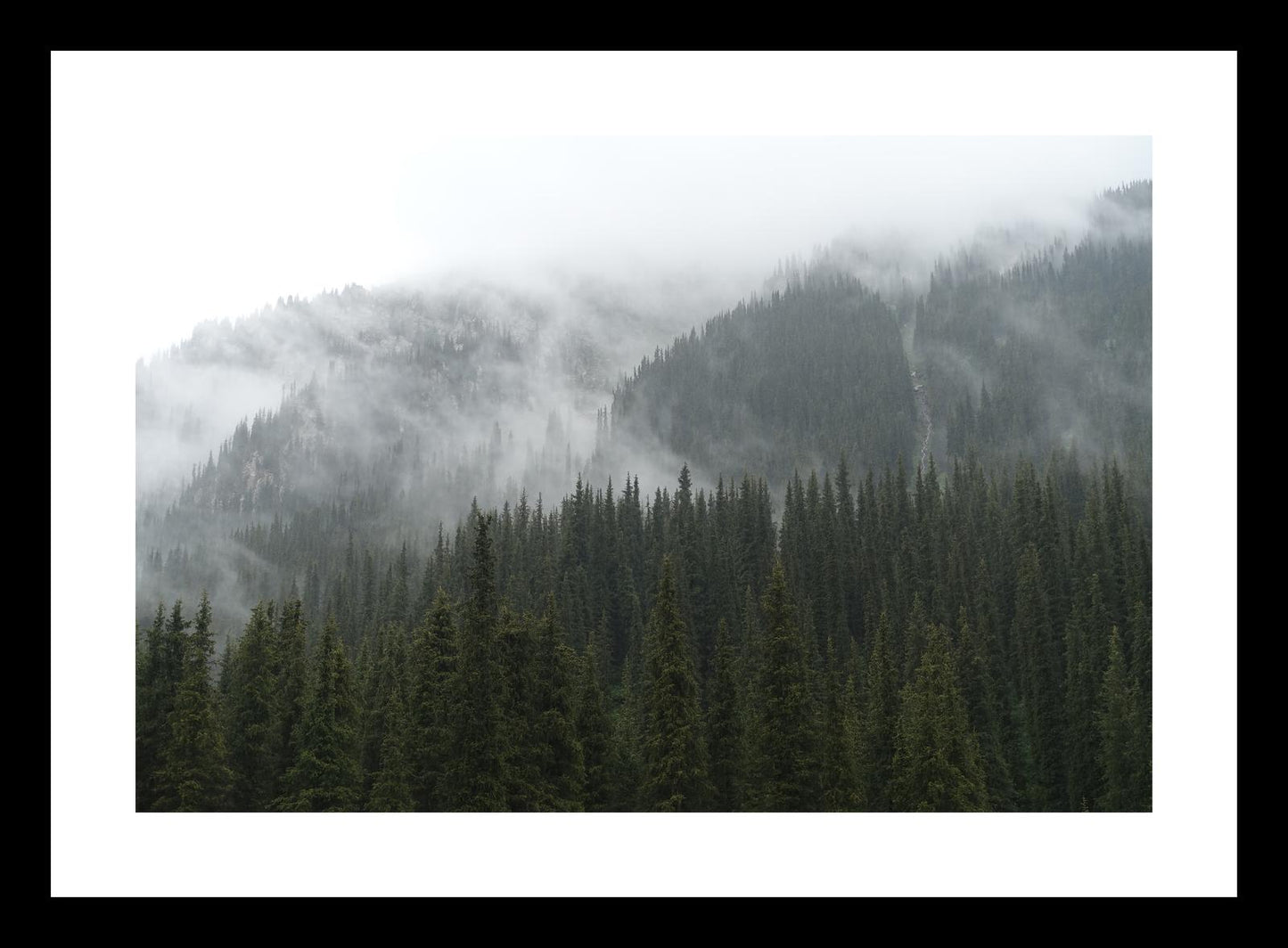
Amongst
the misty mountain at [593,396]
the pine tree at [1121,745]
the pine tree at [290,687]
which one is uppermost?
the misty mountain at [593,396]

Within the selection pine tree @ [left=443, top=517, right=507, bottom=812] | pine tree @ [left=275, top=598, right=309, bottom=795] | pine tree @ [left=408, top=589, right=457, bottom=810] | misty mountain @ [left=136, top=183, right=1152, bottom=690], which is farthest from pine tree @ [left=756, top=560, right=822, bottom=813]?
misty mountain @ [left=136, top=183, right=1152, bottom=690]

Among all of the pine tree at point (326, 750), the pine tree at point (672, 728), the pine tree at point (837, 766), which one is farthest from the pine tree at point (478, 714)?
the pine tree at point (837, 766)

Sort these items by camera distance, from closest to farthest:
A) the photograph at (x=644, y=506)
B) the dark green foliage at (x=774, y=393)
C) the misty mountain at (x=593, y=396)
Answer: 1. the photograph at (x=644, y=506)
2. the misty mountain at (x=593, y=396)
3. the dark green foliage at (x=774, y=393)

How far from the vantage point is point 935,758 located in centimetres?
2934

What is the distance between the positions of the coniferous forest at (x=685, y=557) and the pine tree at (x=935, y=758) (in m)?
0.14

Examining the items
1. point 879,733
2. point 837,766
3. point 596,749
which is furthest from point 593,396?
point 837,766

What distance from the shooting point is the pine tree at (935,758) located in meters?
29.0

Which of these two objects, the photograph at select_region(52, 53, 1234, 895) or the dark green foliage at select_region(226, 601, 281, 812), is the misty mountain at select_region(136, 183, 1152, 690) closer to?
the photograph at select_region(52, 53, 1234, 895)

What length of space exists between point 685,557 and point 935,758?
33.8 metres

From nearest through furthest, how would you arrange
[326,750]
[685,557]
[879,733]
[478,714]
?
1. [478,714]
2. [326,750]
3. [879,733]
4. [685,557]

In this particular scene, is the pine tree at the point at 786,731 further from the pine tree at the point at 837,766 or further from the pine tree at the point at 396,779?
the pine tree at the point at 396,779

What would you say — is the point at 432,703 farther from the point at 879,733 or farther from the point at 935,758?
the point at 879,733

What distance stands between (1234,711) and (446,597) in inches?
773

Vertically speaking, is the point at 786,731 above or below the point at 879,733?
above
